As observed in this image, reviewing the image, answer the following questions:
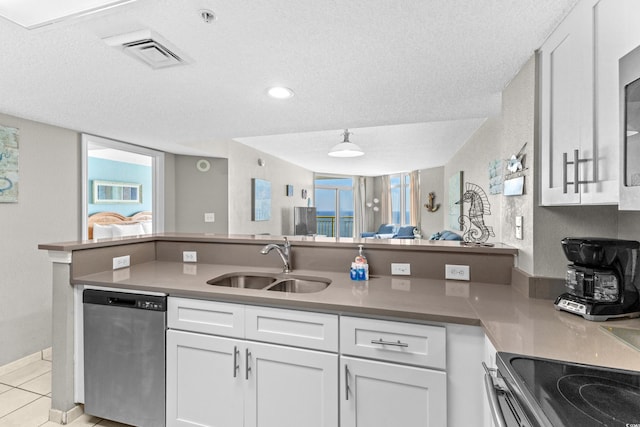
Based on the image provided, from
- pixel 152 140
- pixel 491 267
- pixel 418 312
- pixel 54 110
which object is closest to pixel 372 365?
pixel 418 312

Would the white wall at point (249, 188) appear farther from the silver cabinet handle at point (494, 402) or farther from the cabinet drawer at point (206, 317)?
the silver cabinet handle at point (494, 402)

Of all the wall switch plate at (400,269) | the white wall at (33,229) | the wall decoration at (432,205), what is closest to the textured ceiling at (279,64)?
the white wall at (33,229)

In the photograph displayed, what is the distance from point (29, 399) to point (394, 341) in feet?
8.44

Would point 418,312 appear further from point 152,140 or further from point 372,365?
point 152,140

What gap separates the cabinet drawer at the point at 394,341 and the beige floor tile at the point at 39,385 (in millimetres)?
2366

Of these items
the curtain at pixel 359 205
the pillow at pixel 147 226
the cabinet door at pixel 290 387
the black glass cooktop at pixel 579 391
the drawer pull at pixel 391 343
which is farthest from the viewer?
the curtain at pixel 359 205

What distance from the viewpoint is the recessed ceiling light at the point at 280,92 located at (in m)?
2.04

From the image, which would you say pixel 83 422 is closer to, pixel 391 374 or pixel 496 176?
pixel 391 374

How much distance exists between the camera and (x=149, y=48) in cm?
151

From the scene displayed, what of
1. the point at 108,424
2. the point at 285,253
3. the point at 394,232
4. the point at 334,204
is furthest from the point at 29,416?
the point at 334,204

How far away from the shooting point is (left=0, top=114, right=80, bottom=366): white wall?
2590mm

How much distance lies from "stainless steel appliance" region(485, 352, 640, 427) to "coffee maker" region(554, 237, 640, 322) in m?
0.46

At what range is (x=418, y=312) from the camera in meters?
1.31

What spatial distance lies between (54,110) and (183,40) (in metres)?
1.73
